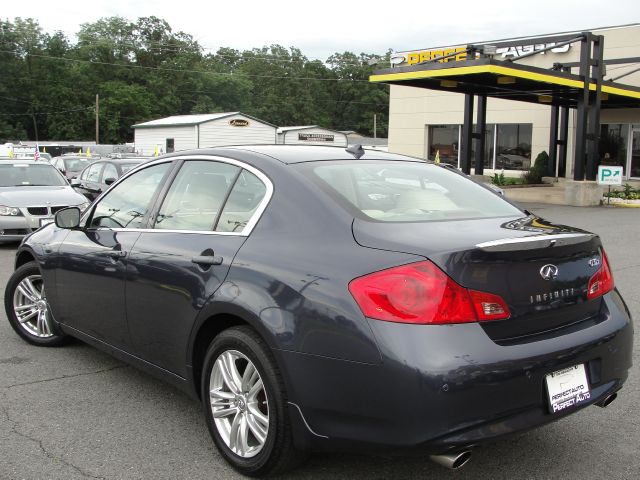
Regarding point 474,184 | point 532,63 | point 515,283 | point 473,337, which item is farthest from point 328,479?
point 532,63

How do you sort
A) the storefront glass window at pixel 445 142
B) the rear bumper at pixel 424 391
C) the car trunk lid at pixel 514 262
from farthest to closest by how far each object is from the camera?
1. the storefront glass window at pixel 445 142
2. the car trunk lid at pixel 514 262
3. the rear bumper at pixel 424 391

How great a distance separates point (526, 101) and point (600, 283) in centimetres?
2334

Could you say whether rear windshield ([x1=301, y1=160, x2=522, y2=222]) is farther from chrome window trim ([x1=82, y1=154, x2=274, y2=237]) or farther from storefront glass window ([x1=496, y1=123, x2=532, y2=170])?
storefront glass window ([x1=496, y1=123, x2=532, y2=170])

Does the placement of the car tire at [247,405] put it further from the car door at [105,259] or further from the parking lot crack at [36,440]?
the car door at [105,259]

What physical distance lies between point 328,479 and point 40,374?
2.56m

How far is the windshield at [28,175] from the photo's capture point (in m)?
11.9

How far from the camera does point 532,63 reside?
1131 inches

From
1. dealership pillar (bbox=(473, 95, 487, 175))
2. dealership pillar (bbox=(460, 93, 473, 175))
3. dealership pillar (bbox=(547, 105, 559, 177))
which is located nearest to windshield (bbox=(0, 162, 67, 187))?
dealership pillar (bbox=(460, 93, 473, 175))

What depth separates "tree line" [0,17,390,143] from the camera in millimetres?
78125

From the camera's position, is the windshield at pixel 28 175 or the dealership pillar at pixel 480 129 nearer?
the windshield at pixel 28 175

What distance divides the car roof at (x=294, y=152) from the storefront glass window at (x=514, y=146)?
2679 centimetres

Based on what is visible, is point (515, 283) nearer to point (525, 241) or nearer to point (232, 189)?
point (525, 241)

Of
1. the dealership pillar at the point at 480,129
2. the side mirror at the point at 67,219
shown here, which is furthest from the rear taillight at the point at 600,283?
the dealership pillar at the point at 480,129

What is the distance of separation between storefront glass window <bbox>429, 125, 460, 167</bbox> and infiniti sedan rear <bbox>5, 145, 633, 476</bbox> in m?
28.7
